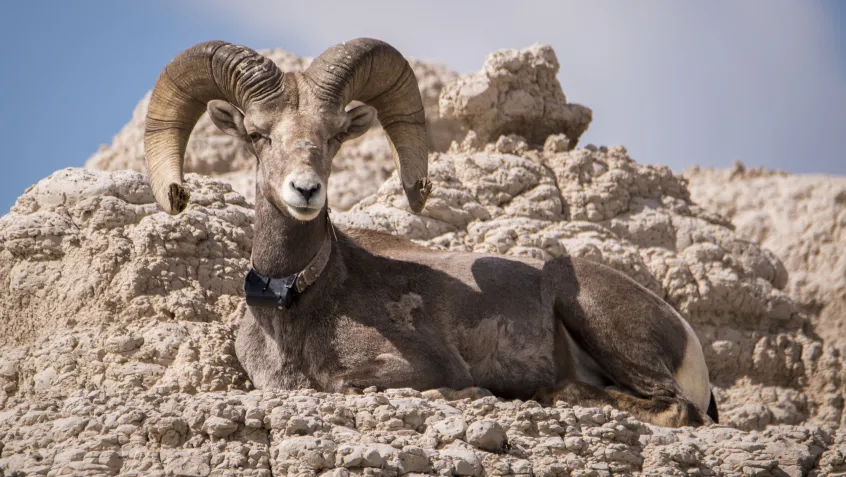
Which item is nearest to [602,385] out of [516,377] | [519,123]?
[516,377]

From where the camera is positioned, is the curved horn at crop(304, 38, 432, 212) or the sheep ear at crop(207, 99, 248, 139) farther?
the sheep ear at crop(207, 99, 248, 139)

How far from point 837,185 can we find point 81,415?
17.6 m

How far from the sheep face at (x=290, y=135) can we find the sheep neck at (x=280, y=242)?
134 millimetres

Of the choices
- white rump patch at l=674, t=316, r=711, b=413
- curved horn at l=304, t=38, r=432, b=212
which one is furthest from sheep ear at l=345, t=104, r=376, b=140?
white rump patch at l=674, t=316, r=711, b=413

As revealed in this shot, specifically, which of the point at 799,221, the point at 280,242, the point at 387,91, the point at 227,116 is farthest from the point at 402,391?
the point at 799,221

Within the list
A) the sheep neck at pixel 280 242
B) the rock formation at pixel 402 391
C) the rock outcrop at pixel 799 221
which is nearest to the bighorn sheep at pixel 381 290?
the sheep neck at pixel 280 242

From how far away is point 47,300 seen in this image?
9297mm

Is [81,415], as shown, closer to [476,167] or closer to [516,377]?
[516,377]

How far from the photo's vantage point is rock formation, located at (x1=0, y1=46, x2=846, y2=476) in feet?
21.1

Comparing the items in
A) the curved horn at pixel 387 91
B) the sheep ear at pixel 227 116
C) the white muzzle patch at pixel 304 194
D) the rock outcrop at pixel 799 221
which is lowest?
the white muzzle patch at pixel 304 194

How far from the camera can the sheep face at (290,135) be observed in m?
7.78

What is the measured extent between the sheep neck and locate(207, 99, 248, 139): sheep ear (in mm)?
512

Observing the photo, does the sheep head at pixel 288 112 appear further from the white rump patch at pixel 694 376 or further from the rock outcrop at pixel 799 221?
the rock outcrop at pixel 799 221

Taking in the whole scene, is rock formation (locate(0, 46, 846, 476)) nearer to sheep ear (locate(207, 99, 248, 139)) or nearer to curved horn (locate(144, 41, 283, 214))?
curved horn (locate(144, 41, 283, 214))
